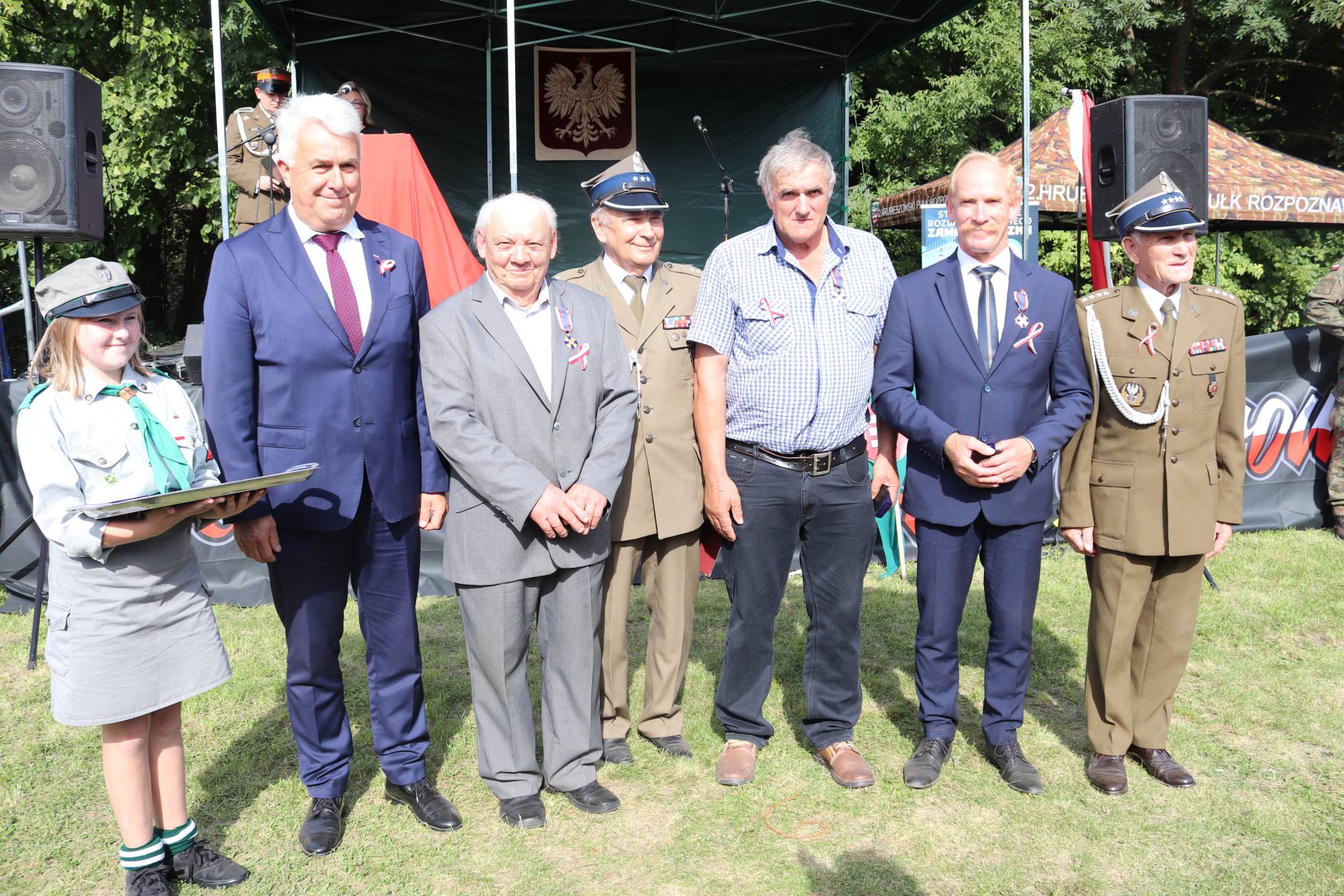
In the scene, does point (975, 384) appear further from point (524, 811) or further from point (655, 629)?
point (524, 811)

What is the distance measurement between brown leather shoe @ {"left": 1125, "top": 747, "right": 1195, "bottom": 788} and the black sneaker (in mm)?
2850

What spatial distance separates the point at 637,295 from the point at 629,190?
0.35m

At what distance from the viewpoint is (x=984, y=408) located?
3.15 metres

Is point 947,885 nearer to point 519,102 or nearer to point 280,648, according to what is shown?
point 280,648

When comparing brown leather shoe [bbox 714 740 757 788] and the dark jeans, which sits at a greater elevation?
the dark jeans

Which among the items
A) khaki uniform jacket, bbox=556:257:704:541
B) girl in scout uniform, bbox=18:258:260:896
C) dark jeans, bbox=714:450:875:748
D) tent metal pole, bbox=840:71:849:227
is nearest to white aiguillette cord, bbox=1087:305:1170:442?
dark jeans, bbox=714:450:875:748

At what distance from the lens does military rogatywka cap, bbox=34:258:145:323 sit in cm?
249

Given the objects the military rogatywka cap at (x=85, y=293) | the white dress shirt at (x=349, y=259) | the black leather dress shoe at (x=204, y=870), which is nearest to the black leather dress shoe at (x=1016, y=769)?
the black leather dress shoe at (x=204, y=870)

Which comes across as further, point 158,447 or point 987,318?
point 987,318

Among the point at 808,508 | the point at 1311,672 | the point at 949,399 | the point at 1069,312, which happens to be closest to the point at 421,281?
the point at 808,508

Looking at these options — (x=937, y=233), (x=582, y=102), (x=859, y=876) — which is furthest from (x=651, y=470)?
(x=582, y=102)

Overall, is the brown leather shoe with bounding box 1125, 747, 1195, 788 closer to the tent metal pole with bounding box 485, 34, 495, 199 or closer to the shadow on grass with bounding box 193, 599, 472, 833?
the shadow on grass with bounding box 193, 599, 472, 833

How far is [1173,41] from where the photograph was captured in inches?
562

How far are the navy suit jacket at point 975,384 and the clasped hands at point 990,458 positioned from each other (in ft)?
0.14
